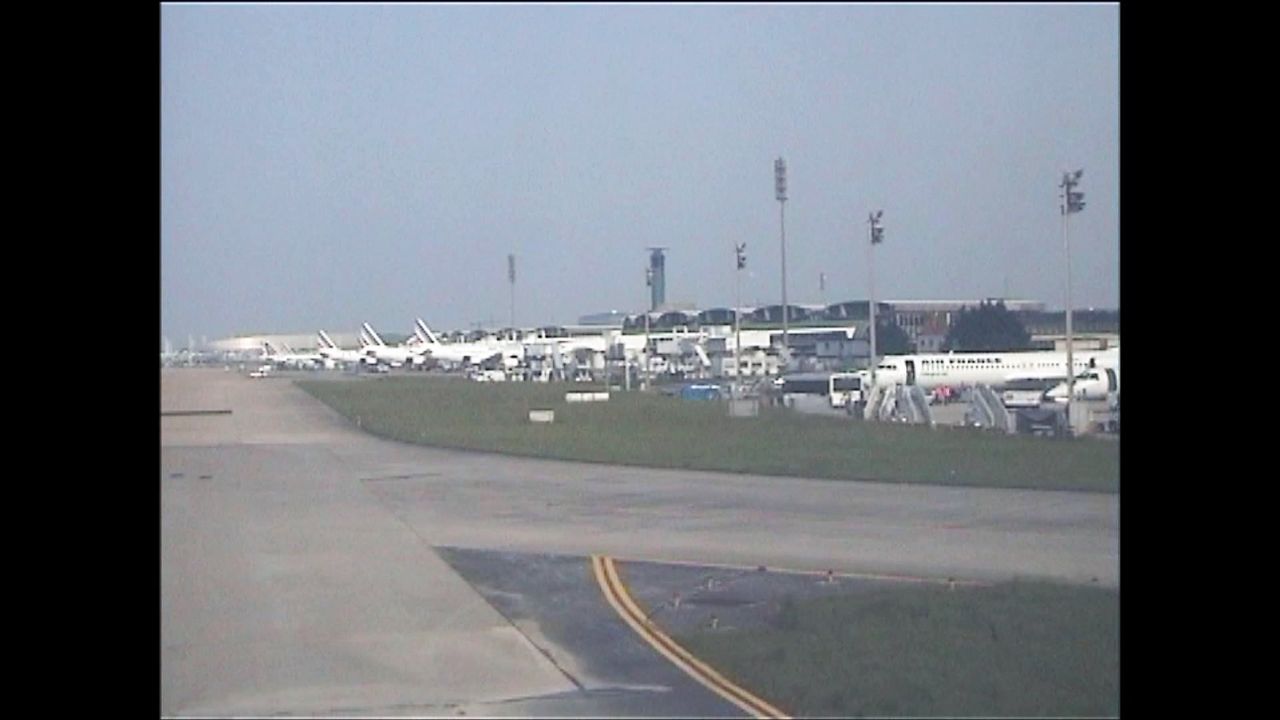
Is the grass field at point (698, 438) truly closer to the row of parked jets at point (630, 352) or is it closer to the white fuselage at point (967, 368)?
the row of parked jets at point (630, 352)

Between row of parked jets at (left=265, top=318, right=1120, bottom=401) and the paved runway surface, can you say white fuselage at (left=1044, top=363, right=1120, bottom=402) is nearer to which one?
row of parked jets at (left=265, top=318, right=1120, bottom=401)

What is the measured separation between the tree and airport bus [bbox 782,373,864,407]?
1.04 metres

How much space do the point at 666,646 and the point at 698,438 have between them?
539cm

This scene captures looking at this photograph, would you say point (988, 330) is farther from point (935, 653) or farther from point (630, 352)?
point (935, 653)

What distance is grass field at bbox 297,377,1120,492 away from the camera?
42.4 feet

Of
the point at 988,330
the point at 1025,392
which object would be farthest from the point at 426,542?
the point at 1025,392

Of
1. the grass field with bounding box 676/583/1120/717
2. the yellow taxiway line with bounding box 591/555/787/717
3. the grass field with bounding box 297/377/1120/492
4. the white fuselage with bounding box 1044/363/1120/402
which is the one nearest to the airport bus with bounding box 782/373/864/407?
the grass field with bounding box 297/377/1120/492
